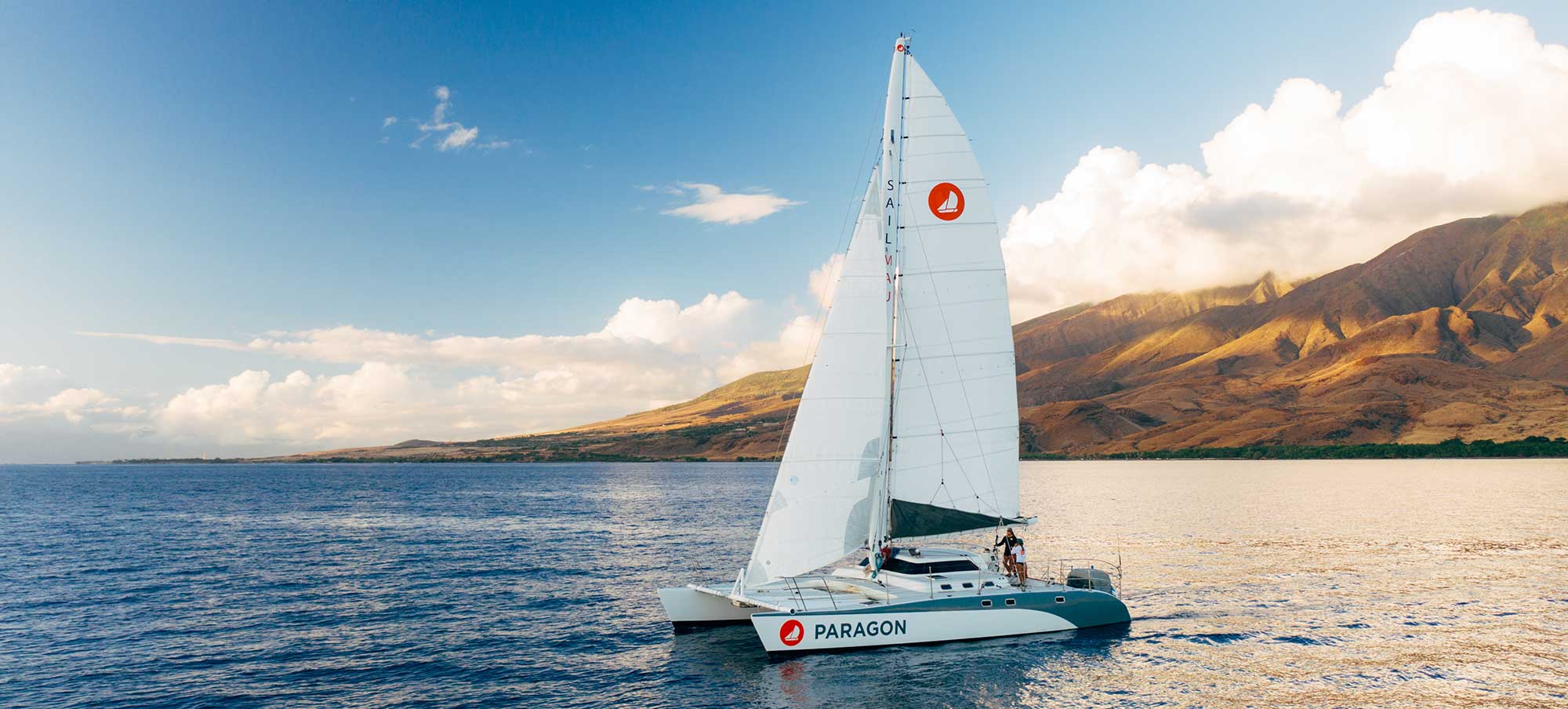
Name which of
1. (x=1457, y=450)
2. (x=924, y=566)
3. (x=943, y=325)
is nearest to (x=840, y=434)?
(x=943, y=325)

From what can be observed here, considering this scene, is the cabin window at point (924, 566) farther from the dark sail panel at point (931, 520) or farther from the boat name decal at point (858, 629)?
the boat name decal at point (858, 629)

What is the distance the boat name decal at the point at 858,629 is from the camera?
30438mm

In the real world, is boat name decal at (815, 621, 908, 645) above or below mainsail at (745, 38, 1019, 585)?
below

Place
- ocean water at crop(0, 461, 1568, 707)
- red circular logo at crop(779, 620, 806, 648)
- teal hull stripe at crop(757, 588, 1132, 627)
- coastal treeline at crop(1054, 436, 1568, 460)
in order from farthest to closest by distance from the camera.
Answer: coastal treeline at crop(1054, 436, 1568, 460), teal hull stripe at crop(757, 588, 1132, 627), red circular logo at crop(779, 620, 806, 648), ocean water at crop(0, 461, 1568, 707)

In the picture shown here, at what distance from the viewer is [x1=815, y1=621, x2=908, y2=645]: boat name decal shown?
30438mm

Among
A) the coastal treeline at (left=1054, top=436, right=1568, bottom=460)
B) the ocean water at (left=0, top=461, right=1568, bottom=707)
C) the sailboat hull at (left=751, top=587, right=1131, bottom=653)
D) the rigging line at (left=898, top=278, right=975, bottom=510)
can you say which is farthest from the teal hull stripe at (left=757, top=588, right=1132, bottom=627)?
the coastal treeline at (left=1054, top=436, right=1568, bottom=460)

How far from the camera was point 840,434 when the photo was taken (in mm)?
31938

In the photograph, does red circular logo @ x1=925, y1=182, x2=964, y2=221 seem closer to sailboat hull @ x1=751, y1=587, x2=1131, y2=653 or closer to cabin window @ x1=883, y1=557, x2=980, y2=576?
cabin window @ x1=883, y1=557, x2=980, y2=576

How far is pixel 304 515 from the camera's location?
9494 centimetres

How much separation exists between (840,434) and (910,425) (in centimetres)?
291

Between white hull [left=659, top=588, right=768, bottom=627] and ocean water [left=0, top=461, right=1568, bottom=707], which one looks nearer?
ocean water [left=0, top=461, right=1568, bottom=707]

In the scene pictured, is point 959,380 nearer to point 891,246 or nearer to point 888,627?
point 891,246

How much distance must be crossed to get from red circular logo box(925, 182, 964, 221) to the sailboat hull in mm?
14079

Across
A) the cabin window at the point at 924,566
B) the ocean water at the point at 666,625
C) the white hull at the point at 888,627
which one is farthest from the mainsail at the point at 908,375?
the ocean water at the point at 666,625
